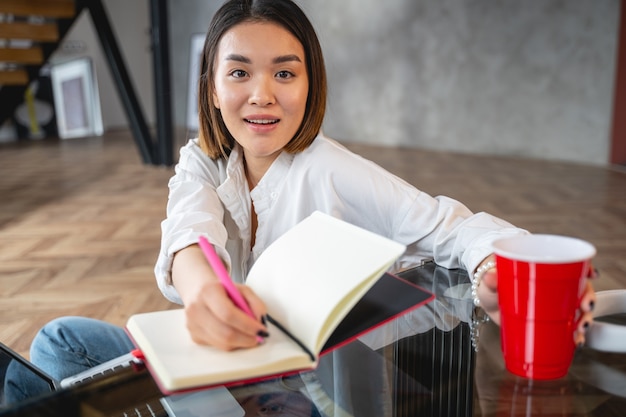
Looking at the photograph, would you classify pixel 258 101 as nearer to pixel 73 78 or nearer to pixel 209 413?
pixel 209 413

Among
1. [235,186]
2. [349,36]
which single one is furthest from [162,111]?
[235,186]

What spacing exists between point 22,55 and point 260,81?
4.39 metres

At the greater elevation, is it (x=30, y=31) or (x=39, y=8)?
(x=39, y=8)

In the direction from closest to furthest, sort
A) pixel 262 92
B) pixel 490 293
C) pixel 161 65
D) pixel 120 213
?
pixel 490 293
pixel 262 92
pixel 120 213
pixel 161 65

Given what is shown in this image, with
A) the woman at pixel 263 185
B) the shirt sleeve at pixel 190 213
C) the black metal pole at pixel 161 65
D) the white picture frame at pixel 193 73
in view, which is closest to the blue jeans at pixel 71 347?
the woman at pixel 263 185

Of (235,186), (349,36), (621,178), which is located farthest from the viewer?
(349,36)

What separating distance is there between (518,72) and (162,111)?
247 centimetres

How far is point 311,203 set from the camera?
97 centimetres

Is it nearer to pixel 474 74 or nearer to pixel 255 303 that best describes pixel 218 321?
pixel 255 303

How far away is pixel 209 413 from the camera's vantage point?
59 centimetres

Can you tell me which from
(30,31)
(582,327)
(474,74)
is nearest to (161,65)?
(30,31)

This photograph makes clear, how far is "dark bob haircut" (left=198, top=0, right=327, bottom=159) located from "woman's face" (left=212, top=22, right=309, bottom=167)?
0.02 metres

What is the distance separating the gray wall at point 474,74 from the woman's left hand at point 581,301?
3754 mm

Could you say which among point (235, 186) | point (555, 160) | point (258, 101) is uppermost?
point (258, 101)
